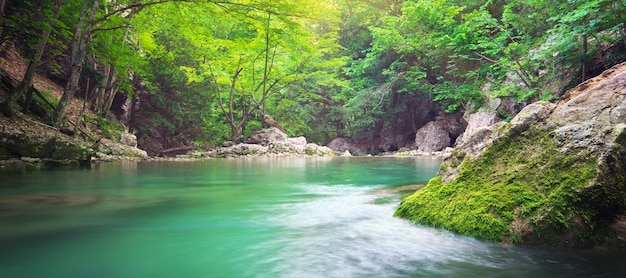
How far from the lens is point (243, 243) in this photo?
111 inches

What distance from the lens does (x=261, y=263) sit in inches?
93.3

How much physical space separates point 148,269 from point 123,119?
16.2 meters

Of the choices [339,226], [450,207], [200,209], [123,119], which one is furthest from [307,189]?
[123,119]

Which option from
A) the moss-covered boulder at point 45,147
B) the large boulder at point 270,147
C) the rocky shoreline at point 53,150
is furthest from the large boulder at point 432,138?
the moss-covered boulder at point 45,147

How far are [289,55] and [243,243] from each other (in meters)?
17.7

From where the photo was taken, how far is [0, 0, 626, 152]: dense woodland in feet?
28.1

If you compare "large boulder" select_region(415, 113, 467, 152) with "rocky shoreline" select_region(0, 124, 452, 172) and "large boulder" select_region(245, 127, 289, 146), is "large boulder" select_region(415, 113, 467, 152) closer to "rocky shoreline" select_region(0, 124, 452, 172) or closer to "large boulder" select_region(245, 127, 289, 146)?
"large boulder" select_region(245, 127, 289, 146)

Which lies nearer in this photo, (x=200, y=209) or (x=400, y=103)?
(x=200, y=209)

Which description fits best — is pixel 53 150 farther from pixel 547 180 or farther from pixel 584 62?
pixel 584 62

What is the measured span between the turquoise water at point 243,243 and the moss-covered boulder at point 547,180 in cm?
17

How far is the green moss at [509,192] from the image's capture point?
260 cm

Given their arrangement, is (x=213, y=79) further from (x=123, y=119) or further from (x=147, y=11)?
(x=147, y=11)

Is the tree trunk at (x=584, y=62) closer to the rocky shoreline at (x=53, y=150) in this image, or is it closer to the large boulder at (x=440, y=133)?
the rocky shoreline at (x=53, y=150)

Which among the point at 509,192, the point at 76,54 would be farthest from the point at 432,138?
the point at 509,192
